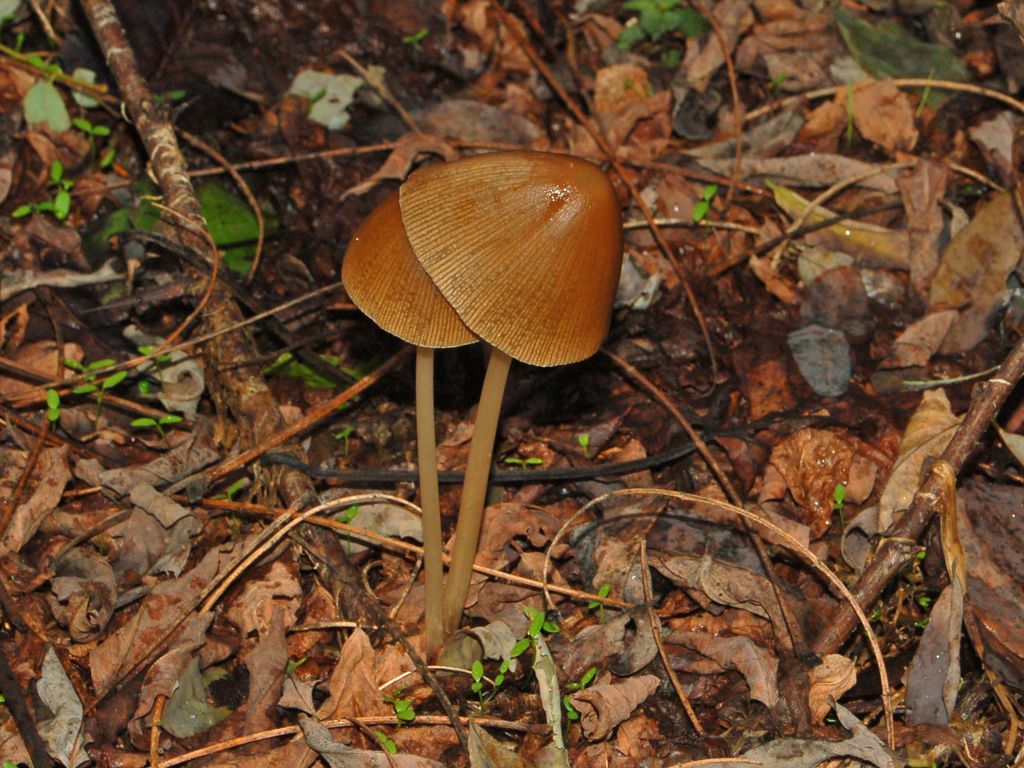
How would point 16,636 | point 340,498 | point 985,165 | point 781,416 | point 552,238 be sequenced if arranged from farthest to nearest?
point 985,165, point 781,416, point 340,498, point 16,636, point 552,238

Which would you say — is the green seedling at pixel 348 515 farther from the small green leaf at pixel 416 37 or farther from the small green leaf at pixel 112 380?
the small green leaf at pixel 416 37

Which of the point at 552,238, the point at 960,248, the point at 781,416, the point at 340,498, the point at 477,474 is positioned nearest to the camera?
the point at 552,238

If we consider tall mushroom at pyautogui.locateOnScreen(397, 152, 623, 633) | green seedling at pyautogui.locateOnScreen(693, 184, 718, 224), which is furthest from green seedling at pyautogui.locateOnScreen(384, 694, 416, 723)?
green seedling at pyautogui.locateOnScreen(693, 184, 718, 224)

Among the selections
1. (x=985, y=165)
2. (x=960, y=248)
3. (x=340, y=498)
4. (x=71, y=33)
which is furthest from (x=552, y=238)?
(x=71, y=33)

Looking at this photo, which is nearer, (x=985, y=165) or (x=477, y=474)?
(x=477, y=474)

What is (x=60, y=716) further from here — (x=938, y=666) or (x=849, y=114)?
(x=849, y=114)

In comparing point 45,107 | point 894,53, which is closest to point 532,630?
point 45,107

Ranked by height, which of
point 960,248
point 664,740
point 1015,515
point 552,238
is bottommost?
point 664,740

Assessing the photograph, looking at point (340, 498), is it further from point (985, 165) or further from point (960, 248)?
point (985, 165)
